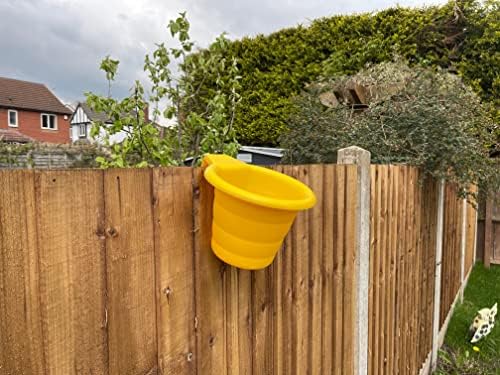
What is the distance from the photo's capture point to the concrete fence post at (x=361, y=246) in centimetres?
183

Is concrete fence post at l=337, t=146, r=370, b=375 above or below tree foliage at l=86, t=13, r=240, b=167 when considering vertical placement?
below

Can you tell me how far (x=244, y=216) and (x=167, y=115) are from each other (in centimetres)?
270

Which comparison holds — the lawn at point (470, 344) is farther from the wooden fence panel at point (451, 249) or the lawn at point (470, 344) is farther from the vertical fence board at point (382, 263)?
the vertical fence board at point (382, 263)

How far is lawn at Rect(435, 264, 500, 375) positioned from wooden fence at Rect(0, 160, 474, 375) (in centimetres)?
241

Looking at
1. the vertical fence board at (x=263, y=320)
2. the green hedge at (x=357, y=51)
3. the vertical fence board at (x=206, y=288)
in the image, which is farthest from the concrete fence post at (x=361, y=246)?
the green hedge at (x=357, y=51)

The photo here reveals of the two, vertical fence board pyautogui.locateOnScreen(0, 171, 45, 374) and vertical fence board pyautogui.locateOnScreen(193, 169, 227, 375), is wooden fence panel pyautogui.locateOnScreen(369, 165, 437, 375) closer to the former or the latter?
vertical fence board pyautogui.locateOnScreen(193, 169, 227, 375)

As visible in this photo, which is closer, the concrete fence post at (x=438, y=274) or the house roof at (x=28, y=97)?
the concrete fence post at (x=438, y=274)

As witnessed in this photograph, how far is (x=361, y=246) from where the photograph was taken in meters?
1.85

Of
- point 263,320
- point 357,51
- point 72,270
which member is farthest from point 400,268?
point 357,51

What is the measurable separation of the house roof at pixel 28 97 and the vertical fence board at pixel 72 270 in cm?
3143

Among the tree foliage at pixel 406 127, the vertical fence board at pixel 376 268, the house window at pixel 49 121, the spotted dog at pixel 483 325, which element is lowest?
the spotted dog at pixel 483 325

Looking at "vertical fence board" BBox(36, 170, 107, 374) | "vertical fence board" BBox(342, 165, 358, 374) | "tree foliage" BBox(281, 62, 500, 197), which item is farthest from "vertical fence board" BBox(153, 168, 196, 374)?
"tree foliage" BBox(281, 62, 500, 197)

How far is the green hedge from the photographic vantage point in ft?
20.6

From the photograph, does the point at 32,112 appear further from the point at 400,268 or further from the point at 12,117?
the point at 400,268
